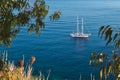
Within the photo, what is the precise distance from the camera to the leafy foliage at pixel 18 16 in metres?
7.99

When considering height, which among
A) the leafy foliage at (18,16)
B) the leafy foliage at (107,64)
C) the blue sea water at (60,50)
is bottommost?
the blue sea water at (60,50)

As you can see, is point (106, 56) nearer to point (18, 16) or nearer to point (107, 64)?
point (107, 64)

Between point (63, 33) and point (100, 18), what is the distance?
28.6m

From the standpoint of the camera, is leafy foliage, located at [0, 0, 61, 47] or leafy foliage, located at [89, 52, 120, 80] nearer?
leafy foliage, located at [89, 52, 120, 80]

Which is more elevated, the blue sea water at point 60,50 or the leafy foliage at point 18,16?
the leafy foliage at point 18,16

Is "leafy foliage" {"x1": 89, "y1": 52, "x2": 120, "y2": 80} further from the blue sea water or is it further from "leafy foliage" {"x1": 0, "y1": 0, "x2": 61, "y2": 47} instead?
the blue sea water

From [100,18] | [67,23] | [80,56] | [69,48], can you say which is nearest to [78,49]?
[69,48]

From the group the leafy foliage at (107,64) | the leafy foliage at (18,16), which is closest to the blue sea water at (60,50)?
the leafy foliage at (18,16)

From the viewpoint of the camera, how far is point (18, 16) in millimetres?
8367

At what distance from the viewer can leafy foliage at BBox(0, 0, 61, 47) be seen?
26.2 ft

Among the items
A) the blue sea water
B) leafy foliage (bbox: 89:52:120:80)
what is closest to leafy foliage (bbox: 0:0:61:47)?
leafy foliage (bbox: 89:52:120:80)

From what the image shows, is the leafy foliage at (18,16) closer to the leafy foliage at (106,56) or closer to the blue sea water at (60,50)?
the leafy foliage at (106,56)

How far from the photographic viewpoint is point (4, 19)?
806 cm

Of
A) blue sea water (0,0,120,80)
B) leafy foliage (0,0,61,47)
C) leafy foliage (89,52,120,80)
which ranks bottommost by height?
blue sea water (0,0,120,80)
